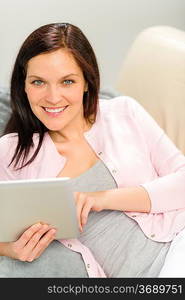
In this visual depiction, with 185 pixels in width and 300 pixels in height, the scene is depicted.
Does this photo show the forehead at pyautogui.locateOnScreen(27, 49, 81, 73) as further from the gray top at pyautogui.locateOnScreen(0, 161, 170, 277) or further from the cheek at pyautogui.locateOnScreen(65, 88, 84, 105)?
the gray top at pyautogui.locateOnScreen(0, 161, 170, 277)

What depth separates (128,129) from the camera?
1572mm

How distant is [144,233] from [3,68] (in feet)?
4.19

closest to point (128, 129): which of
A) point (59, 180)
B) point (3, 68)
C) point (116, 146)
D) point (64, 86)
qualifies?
point (116, 146)

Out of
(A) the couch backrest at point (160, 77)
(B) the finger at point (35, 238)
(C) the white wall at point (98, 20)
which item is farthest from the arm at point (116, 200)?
(C) the white wall at point (98, 20)

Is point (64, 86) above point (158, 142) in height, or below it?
above

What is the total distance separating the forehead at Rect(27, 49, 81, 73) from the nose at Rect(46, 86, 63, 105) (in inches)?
1.6

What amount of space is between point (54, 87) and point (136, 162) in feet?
0.91

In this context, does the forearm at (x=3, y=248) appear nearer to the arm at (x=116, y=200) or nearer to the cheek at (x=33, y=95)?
the arm at (x=116, y=200)

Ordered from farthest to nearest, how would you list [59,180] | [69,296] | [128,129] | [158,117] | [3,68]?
[3,68]
[158,117]
[128,129]
[69,296]
[59,180]

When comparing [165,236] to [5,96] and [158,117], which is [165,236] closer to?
[158,117]

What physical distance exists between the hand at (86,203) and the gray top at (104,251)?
0.20ft

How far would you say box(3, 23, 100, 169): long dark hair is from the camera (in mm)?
1425

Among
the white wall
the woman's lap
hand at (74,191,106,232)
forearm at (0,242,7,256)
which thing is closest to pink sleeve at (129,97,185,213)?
hand at (74,191,106,232)

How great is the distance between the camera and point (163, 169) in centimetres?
155
